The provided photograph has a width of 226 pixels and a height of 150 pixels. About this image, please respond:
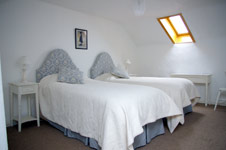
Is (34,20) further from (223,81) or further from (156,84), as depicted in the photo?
(223,81)

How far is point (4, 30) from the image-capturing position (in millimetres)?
2916

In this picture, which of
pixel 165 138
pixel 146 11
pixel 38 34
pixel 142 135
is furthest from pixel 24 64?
pixel 146 11

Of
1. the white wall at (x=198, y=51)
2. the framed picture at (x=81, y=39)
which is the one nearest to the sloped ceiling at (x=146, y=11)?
the white wall at (x=198, y=51)

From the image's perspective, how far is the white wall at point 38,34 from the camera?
2971 mm

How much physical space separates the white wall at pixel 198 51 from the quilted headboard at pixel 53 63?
257cm

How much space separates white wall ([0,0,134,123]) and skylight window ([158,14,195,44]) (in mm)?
1739

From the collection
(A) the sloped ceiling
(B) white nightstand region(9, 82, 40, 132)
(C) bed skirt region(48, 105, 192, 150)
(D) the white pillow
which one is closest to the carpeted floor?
(C) bed skirt region(48, 105, 192, 150)

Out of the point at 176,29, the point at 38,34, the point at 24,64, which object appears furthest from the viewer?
the point at 176,29

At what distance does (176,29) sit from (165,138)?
3507 mm

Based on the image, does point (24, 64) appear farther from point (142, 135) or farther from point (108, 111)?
point (142, 135)

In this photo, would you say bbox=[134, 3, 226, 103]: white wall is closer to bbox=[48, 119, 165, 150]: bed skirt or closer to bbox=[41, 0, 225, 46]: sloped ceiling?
bbox=[41, 0, 225, 46]: sloped ceiling

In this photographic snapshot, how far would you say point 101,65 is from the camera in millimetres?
4422

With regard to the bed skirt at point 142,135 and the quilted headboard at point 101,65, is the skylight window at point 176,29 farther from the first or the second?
the bed skirt at point 142,135

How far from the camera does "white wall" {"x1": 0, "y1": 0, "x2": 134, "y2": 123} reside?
9.75 feet
